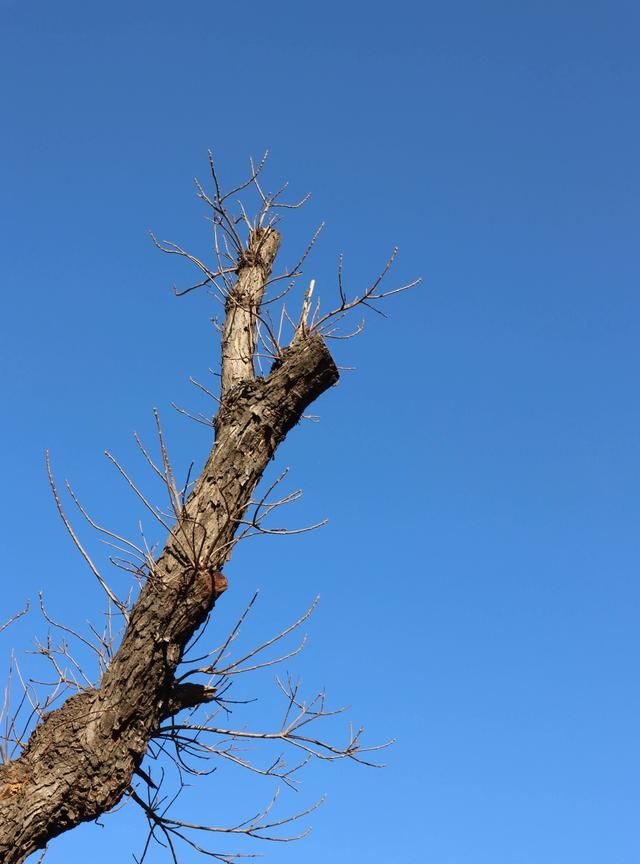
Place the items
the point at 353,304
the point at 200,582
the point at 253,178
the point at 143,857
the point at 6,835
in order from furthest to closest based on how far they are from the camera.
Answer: the point at 253,178 < the point at 353,304 < the point at 143,857 < the point at 200,582 < the point at 6,835

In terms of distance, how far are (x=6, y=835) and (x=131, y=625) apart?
938 millimetres

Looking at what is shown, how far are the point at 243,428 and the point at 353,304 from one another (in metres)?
1.13

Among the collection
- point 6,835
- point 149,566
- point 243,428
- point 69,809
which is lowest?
point 6,835

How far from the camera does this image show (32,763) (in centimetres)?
359

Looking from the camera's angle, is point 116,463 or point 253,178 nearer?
point 116,463

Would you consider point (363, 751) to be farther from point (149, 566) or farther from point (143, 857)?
point (149, 566)

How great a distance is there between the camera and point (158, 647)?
12.2 feet

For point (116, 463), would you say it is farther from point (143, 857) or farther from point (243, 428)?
point (143, 857)

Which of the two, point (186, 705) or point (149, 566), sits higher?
point (149, 566)

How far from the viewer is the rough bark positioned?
347 centimetres

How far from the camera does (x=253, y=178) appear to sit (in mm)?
5562

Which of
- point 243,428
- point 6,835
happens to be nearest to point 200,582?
point 243,428

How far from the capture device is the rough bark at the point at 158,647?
347 centimetres

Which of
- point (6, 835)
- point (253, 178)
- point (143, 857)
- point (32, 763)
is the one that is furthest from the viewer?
point (253, 178)
